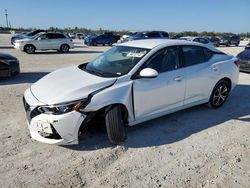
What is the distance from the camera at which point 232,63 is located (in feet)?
19.7

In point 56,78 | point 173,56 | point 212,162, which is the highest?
point 173,56

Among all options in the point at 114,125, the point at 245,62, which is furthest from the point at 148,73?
the point at 245,62

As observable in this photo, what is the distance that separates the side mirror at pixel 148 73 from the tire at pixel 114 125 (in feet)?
2.13

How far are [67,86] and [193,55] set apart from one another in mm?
2669

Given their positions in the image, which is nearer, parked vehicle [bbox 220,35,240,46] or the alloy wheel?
the alloy wheel

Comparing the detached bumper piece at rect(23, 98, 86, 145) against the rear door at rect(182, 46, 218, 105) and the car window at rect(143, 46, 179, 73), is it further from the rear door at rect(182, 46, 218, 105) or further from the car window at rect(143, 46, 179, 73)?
the rear door at rect(182, 46, 218, 105)

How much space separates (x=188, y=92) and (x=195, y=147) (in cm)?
129

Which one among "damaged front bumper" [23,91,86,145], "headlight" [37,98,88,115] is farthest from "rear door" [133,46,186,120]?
"damaged front bumper" [23,91,86,145]

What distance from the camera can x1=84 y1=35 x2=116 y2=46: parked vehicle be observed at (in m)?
31.6

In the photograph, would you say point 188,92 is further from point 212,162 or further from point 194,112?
point 212,162

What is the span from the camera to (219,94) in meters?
5.82

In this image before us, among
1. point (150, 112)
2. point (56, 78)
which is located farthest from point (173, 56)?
point (56, 78)

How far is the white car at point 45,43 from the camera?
18875 millimetres

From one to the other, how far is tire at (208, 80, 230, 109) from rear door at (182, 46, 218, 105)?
0.22m
